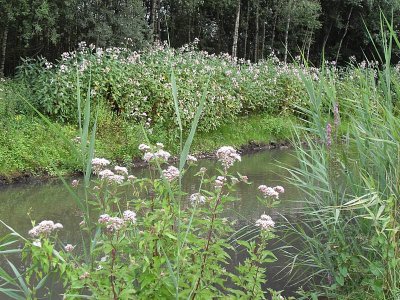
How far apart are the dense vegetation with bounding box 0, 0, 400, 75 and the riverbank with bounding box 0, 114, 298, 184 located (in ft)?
7.69

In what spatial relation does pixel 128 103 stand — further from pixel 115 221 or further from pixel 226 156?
pixel 115 221

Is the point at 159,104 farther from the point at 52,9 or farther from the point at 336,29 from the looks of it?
the point at 336,29

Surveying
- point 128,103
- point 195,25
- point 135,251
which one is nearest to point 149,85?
point 128,103

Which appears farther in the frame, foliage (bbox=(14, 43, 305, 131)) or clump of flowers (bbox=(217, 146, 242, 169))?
foliage (bbox=(14, 43, 305, 131))

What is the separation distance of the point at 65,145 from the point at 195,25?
56.3 feet

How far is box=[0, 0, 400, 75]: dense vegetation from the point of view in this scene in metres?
13.7

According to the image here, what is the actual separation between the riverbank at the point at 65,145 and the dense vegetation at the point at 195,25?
234 cm

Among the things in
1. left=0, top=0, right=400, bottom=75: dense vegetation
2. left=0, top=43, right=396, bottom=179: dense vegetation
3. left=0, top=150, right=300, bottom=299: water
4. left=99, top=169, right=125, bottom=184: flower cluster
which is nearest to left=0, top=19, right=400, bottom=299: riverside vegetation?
left=99, top=169, right=125, bottom=184: flower cluster

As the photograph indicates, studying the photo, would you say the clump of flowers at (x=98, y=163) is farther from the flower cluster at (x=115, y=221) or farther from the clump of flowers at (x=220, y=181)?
the clump of flowers at (x=220, y=181)

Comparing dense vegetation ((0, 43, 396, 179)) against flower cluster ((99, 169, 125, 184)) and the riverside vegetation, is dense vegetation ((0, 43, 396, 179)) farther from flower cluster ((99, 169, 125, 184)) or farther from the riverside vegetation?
flower cluster ((99, 169, 125, 184))

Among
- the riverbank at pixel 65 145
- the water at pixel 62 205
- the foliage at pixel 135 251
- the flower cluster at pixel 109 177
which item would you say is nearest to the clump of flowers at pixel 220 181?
the foliage at pixel 135 251

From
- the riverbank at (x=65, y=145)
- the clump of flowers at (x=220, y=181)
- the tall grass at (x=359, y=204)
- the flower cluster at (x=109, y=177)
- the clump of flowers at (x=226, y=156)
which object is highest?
the clump of flowers at (x=226, y=156)

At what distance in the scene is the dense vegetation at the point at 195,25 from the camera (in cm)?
1367

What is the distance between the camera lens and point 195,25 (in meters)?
24.6
